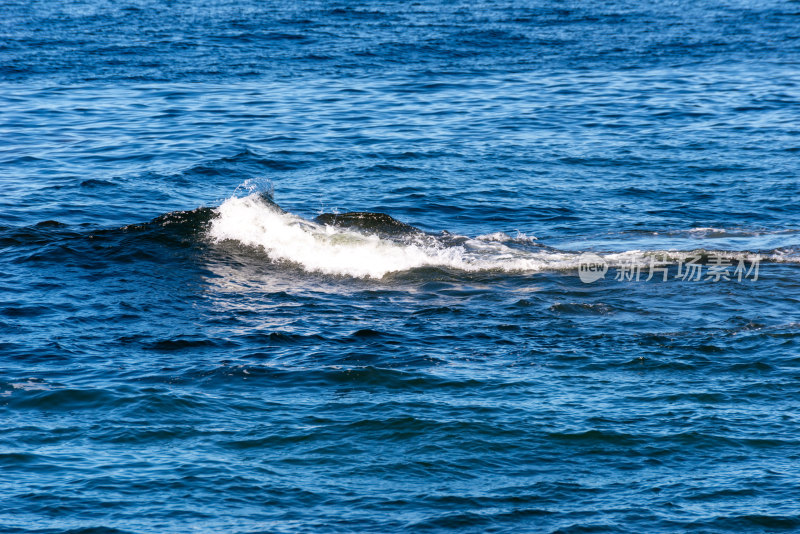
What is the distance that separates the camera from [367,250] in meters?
13.1

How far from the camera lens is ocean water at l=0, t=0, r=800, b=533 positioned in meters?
A: 7.31

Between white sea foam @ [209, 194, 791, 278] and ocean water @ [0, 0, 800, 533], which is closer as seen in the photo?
ocean water @ [0, 0, 800, 533]

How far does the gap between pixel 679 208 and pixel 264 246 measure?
6.67 metres

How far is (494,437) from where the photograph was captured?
26.0 feet

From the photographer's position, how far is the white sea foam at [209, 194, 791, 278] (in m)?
12.5

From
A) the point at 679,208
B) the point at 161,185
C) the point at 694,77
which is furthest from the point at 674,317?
the point at 694,77

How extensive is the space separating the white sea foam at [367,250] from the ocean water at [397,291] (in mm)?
61

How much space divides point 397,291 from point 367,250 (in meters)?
1.59

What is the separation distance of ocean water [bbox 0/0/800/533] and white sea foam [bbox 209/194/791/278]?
0.06m

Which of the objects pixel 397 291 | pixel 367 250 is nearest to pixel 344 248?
pixel 367 250

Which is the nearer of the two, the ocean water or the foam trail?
the ocean water

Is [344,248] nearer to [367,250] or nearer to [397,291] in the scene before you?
[367,250]

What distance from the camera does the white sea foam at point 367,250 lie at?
41.2ft

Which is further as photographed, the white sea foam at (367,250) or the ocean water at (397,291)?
the white sea foam at (367,250)
